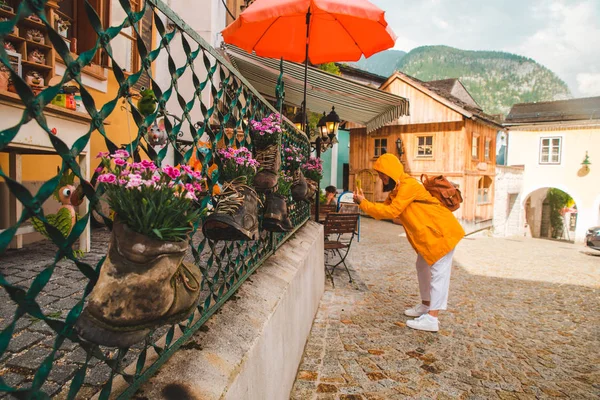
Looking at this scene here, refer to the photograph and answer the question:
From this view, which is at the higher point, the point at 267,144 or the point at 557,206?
the point at 267,144

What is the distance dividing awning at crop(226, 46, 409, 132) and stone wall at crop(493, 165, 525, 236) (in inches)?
599

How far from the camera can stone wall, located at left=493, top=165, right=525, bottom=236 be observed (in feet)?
75.8

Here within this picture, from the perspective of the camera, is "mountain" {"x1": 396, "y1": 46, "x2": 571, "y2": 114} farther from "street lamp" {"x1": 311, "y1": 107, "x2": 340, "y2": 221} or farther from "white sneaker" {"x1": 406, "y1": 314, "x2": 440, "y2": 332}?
"white sneaker" {"x1": 406, "y1": 314, "x2": 440, "y2": 332}

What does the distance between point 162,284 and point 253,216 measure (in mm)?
1006

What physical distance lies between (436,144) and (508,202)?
9.24m

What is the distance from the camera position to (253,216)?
199 cm

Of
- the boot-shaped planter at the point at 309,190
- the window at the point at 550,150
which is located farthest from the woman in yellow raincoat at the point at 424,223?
the window at the point at 550,150

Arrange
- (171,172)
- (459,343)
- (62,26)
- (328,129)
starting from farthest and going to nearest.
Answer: (328,129)
(62,26)
(459,343)
(171,172)

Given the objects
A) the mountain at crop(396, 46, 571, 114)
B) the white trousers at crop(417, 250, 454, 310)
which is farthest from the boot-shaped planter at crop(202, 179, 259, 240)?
the mountain at crop(396, 46, 571, 114)

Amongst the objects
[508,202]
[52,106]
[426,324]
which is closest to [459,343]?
[426,324]

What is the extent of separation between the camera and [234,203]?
6.16ft

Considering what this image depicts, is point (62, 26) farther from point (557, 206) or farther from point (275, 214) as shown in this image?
point (557, 206)

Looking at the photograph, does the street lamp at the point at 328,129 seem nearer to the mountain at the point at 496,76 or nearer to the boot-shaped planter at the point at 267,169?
the boot-shaped planter at the point at 267,169

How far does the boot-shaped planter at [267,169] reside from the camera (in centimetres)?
251
